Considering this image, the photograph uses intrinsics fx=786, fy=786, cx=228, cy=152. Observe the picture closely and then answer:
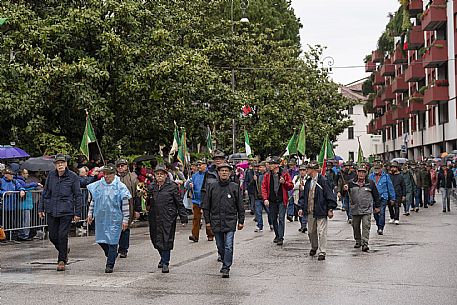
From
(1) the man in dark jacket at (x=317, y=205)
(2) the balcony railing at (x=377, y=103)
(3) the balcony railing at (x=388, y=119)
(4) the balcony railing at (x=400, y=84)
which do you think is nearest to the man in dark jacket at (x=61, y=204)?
(1) the man in dark jacket at (x=317, y=205)

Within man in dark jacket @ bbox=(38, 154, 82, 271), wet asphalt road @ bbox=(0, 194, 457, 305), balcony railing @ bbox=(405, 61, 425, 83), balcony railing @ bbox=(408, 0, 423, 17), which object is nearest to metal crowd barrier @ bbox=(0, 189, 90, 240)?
wet asphalt road @ bbox=(0, 194, 457, 305)

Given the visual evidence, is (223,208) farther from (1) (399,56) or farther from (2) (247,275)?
(1) (399,56)

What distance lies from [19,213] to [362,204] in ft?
24.3

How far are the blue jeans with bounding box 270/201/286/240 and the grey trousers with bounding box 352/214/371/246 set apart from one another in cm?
159

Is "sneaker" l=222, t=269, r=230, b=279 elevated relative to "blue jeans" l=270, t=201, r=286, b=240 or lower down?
lower down

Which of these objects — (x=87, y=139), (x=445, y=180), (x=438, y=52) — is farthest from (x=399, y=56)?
(x=87, y=139)

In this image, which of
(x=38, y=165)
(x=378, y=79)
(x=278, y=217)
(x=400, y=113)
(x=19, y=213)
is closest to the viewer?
(x=278, y=217)

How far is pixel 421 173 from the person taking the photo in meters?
29.3

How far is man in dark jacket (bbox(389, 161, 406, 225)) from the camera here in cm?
2238

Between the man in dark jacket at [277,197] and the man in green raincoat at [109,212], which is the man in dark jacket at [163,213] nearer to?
the man in green raincoat at [109,212]

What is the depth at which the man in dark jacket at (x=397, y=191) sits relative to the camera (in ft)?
73.4

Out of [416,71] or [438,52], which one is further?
[416,71]

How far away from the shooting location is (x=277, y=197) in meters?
16.4

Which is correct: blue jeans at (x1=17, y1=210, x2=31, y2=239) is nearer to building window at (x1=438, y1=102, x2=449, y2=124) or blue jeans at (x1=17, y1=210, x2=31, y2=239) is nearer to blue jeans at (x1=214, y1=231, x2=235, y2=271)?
blue jeans at (x1=214, y1=231, x2=235, y2=271)
